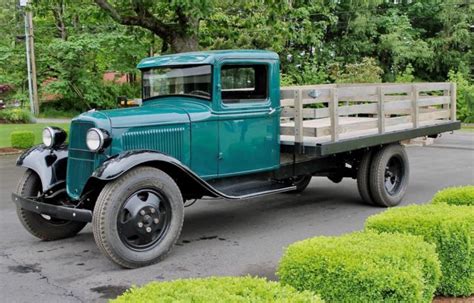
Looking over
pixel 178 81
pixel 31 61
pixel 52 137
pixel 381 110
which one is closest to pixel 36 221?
pixel 52 137

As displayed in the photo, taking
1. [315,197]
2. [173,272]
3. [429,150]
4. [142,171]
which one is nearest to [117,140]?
[142,171]

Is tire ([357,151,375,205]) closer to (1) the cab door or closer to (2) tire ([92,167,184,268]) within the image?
(1) the cab door

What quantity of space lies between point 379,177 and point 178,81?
10.2ft

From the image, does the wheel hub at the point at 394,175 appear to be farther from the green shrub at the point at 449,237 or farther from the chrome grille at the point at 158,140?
the green shrub at the point at 449,237

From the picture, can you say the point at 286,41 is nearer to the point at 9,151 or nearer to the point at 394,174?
the point at 9,151

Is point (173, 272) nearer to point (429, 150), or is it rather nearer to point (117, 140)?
point (117, 140)

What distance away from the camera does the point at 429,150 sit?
14.7 metres

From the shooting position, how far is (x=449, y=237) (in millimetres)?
4070

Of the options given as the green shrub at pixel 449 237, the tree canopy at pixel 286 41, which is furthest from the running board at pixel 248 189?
the tree canopy at pixel 286 41

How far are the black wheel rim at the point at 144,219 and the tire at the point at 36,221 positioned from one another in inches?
55.2

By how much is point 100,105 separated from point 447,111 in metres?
21.4

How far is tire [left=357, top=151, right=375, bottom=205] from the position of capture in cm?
780

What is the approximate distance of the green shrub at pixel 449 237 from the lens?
4.08 meters

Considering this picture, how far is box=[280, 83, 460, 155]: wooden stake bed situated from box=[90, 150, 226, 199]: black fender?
140cm
